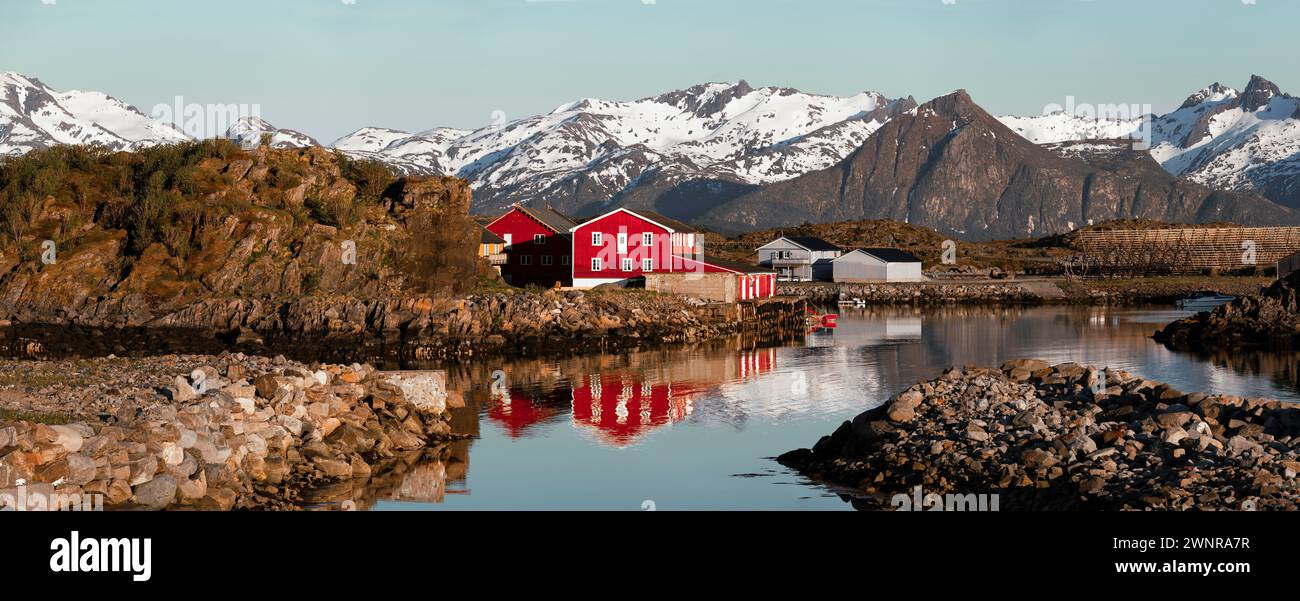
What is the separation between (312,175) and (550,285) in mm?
15643

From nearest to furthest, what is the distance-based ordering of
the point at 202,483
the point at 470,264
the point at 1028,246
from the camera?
the point at 202,483
the point at 470,264
the point at 1028,246

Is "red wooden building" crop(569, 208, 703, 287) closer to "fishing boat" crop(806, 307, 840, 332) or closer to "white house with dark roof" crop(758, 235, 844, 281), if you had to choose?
"fishing boat" crop(806, 307, 840, 332)

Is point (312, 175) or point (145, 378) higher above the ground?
Result: point (312, 175)

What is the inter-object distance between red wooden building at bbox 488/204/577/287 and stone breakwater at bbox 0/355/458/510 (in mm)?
44249

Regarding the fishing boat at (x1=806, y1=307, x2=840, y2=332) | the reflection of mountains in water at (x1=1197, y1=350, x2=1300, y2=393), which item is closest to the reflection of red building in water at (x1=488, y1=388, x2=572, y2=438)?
the reflection of mountains in water at (x1=1197, y1=350, x2=1300, y2=393)

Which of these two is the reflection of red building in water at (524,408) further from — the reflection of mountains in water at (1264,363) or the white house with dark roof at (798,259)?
the white house with dark roof at (798,259)

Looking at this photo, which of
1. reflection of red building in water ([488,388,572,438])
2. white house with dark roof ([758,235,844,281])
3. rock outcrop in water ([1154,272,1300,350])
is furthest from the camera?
white house with dark roof ([758,235,844,281])

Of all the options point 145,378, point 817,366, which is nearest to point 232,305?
point 817,366

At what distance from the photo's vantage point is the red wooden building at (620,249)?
71938mm

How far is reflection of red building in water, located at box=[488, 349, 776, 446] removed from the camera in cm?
3253

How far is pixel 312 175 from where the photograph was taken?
220ft

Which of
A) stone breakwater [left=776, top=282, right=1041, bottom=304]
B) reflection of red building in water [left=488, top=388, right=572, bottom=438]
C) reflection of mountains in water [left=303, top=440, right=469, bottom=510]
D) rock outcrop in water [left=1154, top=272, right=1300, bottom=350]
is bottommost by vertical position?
reflection of mountains in water [left=303, top=440, right=469, bottom=510]

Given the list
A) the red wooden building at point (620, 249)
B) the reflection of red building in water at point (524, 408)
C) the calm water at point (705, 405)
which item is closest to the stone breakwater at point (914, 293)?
the red wooden building at point (620, 249)
